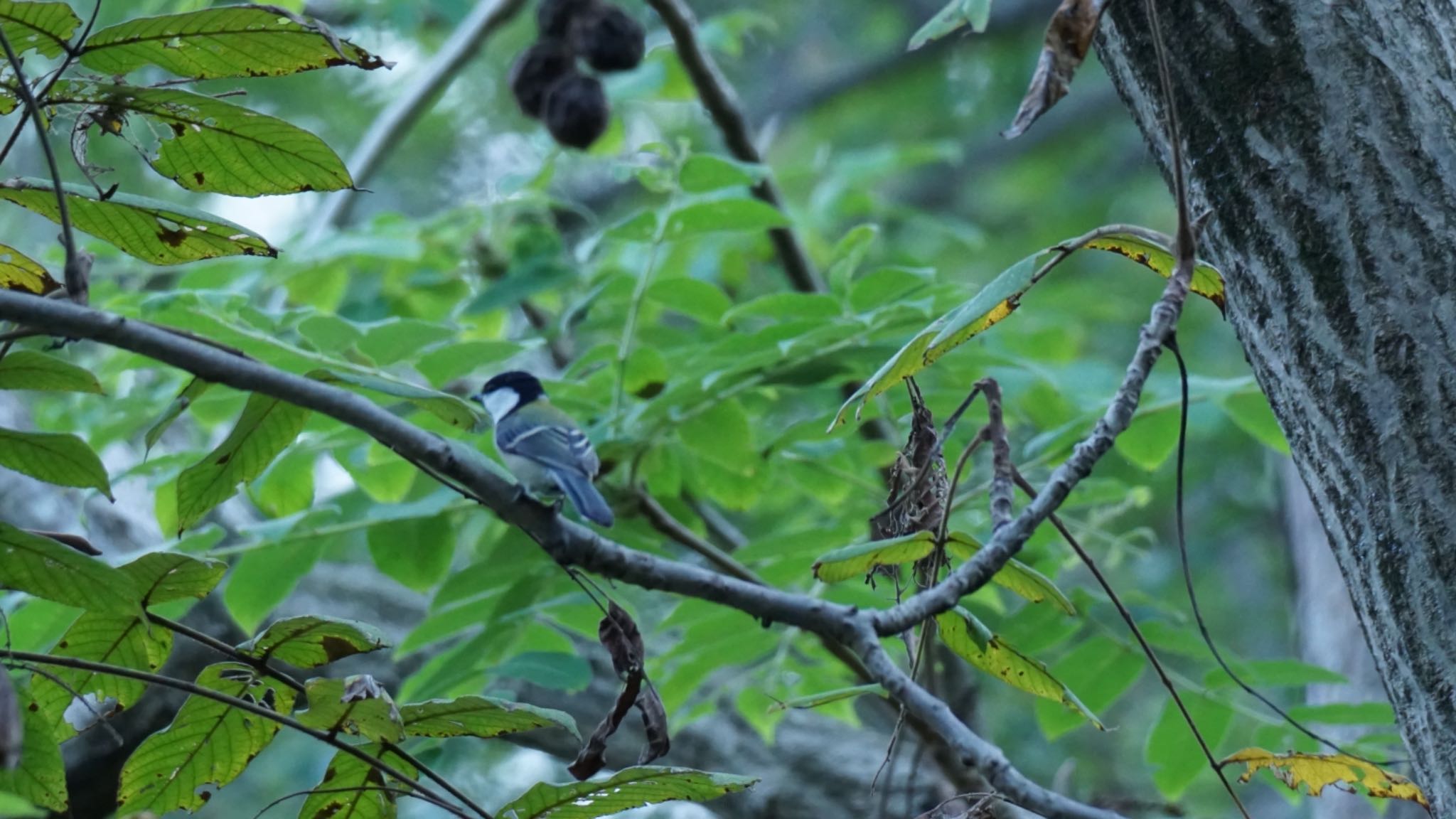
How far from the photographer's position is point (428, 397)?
1.24 metres

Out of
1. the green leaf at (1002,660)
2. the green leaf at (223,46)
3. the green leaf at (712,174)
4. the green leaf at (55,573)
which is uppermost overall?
the green leaf at (712,174)

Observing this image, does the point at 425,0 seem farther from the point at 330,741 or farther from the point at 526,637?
the point at 330,741

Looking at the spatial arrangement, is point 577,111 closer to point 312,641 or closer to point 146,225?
point 146,225

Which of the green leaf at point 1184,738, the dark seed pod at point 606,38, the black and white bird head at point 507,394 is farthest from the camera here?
the dark seed pod at point 606,38

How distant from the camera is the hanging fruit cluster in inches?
107

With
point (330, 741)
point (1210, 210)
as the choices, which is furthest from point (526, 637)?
point (1210, 210)

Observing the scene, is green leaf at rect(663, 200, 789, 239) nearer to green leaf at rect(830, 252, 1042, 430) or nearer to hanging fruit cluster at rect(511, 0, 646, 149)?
hanging fruit cluster at rect(511, 0, 646, 149)

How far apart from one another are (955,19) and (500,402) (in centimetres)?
170

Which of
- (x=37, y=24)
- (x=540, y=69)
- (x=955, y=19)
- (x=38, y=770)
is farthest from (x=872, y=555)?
(x=540, y=69)

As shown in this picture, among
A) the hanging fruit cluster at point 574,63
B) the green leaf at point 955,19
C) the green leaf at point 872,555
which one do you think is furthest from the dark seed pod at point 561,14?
the green leaf at point 872,555

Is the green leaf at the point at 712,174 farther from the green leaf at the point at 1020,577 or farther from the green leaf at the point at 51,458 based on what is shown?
the green leaf at the point at 51,458

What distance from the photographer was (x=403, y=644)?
2.00m

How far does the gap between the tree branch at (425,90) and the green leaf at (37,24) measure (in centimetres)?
217

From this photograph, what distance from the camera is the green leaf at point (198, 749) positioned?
1233 millimetres
